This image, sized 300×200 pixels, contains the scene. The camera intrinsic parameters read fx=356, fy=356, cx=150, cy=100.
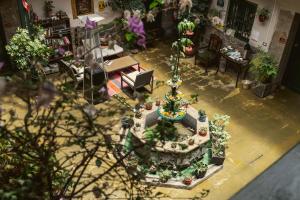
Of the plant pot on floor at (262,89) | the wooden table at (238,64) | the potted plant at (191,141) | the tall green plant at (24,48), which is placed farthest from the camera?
the wooden table at (238,64)

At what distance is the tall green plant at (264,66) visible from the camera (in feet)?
33.6

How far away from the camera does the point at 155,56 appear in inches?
504

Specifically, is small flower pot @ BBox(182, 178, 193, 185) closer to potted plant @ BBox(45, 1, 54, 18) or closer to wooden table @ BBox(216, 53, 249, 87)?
wooden table @ BBox(216, 53, 249, 87)

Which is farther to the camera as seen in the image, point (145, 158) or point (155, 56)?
point (155, 56)

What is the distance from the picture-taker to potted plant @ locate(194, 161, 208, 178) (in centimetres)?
775

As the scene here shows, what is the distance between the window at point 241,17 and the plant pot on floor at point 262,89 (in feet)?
5.38

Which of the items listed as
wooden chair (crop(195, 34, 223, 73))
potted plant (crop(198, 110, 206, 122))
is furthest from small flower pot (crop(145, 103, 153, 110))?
wooden chair (crop(195, 34, 223, 73))

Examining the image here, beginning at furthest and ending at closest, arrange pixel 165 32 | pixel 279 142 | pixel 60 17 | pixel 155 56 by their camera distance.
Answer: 1. pixel 165 32
2. pixel 155 56
3. pixel 60 17
4. pixel 279 142

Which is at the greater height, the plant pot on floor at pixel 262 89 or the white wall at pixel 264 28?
the white wall at pixel 264 28

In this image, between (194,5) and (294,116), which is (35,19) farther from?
(294,116)

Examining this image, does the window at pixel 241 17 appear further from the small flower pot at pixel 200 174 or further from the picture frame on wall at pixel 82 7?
the small flower pot at pixel 200 174

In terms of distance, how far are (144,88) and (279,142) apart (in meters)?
4.26

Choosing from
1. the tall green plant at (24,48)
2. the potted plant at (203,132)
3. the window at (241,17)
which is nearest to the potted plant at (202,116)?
the potted plant at (203,132)

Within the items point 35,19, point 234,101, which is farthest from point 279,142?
point 35,19
